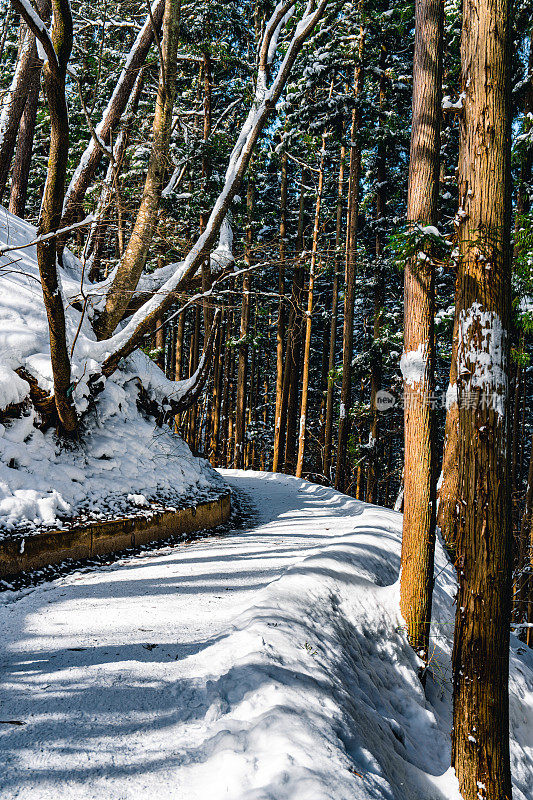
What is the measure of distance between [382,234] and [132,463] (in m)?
11.7

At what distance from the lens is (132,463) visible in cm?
666

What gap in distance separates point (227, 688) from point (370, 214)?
19.6 metres

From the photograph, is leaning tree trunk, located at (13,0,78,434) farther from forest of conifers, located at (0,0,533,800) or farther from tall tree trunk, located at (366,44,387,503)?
tall tree trunk, located at (366,44,387,503)

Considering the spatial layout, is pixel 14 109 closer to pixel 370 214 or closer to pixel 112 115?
pixel 112 115

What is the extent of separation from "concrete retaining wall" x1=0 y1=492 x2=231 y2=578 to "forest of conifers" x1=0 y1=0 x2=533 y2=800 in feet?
4.55

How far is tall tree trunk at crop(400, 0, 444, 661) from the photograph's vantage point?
4.32 metres

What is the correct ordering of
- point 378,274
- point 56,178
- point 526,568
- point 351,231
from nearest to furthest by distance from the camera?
point 56,178
point 526,568
point 351,231
point 378,274

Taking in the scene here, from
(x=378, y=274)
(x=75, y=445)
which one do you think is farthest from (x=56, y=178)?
(x=378, y=274)

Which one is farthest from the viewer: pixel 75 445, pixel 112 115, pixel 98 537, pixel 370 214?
pixel 370 214

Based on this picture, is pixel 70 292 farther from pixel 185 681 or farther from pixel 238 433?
pixel 238 433

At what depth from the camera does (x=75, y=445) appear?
6.00 m

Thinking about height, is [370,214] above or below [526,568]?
above

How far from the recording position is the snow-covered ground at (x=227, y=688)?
6.55 feet

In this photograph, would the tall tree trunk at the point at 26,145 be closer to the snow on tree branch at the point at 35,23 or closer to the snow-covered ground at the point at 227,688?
the snow on tree branch at the point at 35,23
